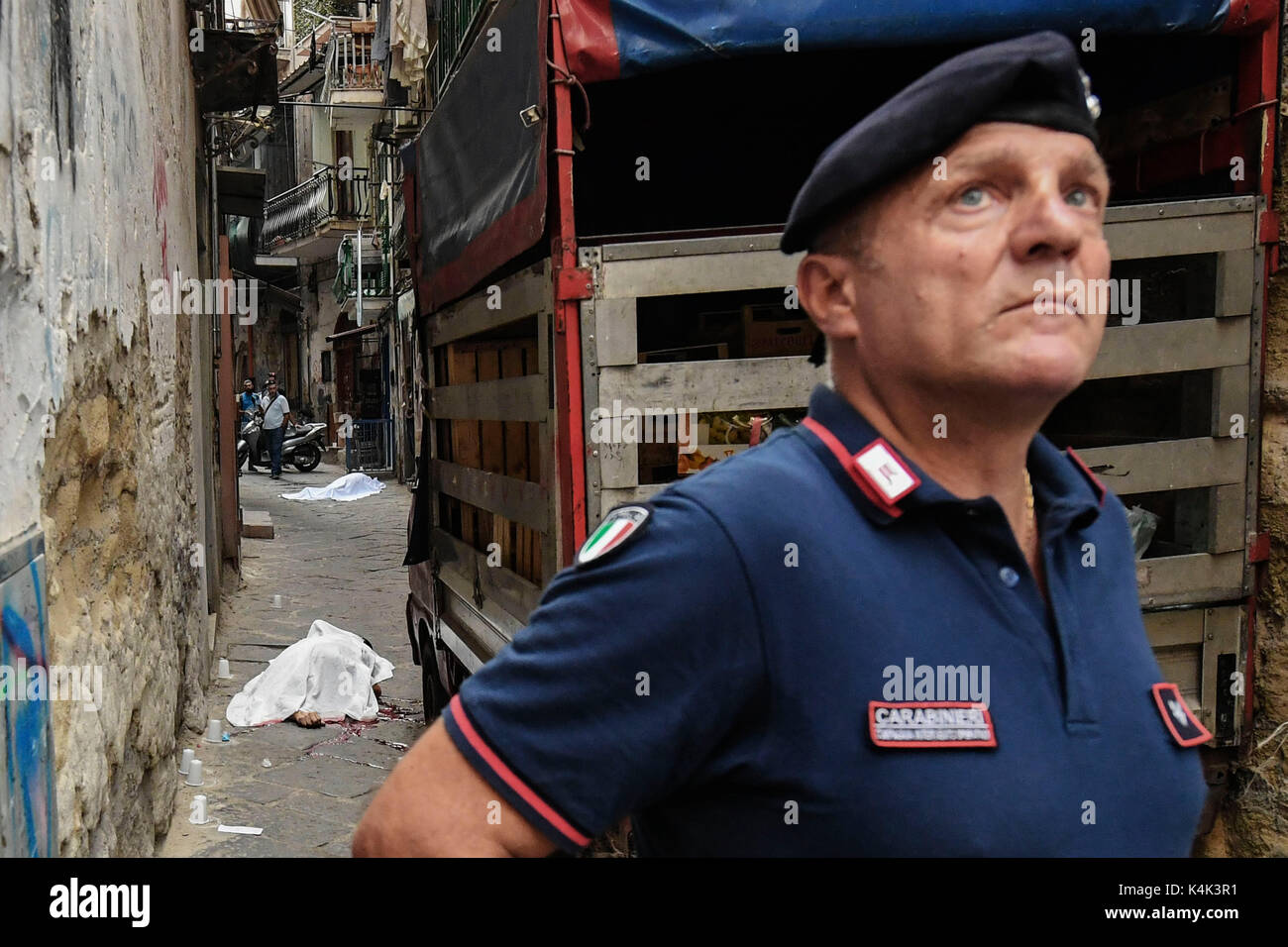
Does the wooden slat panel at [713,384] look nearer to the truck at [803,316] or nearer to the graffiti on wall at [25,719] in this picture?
the truck at [803,316]

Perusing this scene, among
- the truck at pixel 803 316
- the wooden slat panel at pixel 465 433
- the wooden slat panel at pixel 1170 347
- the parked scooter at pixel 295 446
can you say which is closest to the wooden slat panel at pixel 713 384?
the truck at pixel 803 316

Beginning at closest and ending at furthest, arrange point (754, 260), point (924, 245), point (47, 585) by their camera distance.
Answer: point (924, 245), point (47, 585), point (754, 260)

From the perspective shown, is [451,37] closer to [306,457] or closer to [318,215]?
[306,457]

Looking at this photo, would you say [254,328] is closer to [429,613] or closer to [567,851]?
[429,613]

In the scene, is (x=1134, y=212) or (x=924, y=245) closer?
(x=924, y=245)

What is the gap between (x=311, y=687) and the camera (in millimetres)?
6395

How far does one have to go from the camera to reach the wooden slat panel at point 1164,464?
3.62m

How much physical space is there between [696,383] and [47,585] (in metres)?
1.94

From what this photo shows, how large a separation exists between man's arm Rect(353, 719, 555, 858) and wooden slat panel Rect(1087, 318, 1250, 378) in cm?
292

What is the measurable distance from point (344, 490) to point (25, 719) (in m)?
17.3

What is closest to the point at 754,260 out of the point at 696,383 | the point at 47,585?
the point at 696,383

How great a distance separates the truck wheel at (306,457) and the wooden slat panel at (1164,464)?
20.2m

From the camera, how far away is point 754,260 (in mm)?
3527

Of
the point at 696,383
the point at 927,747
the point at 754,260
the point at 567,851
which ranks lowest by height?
the point at 567,851
